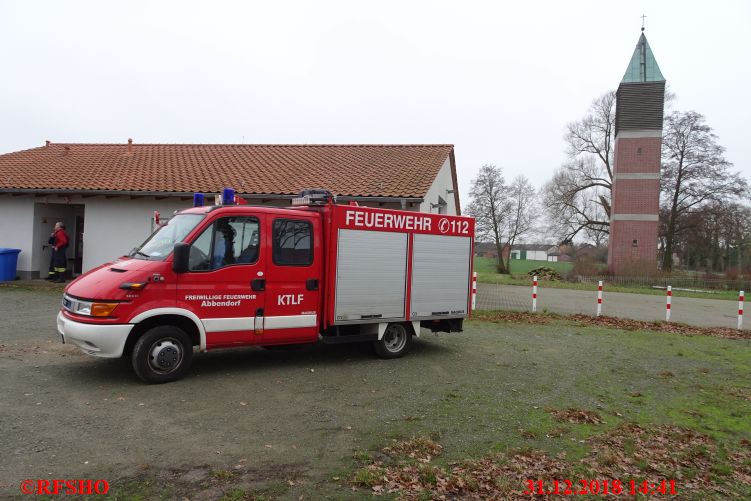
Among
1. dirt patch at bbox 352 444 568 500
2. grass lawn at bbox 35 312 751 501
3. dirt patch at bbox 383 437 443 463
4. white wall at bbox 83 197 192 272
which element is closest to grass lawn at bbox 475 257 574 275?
white wall at bbox 83 197 192 272

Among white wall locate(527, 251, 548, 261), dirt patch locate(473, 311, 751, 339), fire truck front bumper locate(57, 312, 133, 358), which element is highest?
white wall locate(527, 251, 548, 261)

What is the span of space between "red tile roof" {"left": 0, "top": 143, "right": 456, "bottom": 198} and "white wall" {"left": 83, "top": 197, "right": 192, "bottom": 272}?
0.58 m

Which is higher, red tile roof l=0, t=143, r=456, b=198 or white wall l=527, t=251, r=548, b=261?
red tile roof l=0, t=143, r=456, b=198

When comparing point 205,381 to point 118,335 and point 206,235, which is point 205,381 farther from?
point 206,235

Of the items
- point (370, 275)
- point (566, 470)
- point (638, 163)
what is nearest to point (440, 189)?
point (370, 275)

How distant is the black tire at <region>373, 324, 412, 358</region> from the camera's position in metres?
8.30

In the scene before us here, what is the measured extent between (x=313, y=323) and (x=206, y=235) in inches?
75.9

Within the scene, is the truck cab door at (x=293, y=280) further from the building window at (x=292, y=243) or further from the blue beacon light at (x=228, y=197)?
the blue beacon light at (x=228, y=197)

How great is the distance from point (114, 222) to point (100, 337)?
38.9ft

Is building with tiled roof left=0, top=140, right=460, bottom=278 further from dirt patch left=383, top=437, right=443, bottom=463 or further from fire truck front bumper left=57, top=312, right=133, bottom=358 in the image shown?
dirt patch left=383, top=437, right=443, bottom=463

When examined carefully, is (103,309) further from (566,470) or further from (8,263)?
(8,263)

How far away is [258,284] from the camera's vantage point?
690 centimetres

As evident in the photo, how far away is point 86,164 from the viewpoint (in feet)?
62.3

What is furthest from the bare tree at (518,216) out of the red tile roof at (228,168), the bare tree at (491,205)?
the red tile roof at (228,168)
